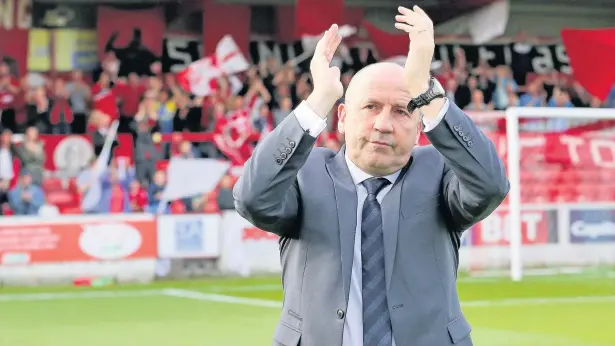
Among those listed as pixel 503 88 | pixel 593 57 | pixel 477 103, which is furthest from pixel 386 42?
pixel 593 57

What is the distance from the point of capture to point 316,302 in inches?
113

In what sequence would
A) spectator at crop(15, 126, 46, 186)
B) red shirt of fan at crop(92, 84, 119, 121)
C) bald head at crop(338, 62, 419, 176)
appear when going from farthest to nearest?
red shirt of fan at crop(92, 84, 119, 121), spectator at crop(15, 126, 46, 186), bald head at crop(338, 62, 419, 176)

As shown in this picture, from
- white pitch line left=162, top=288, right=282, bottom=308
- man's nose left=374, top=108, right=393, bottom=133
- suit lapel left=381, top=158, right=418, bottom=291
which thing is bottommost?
white pitch line left=162, top=288, right=282, bottom=308

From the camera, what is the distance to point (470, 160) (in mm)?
2771

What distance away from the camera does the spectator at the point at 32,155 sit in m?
16.1

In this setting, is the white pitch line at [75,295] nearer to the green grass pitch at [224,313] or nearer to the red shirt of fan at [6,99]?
the green grass pitch at [224,313]

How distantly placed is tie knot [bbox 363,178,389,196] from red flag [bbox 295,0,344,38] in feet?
57.6

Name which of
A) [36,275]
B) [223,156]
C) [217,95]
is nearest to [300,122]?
[36,275]

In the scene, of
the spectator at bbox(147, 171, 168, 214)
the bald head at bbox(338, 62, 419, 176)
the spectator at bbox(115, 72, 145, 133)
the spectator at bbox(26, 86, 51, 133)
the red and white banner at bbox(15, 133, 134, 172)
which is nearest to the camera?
the bald head at bbox(338, 62, 419, 176)

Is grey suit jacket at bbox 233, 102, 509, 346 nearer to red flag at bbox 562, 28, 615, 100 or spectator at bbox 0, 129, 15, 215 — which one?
spectator at bbox 0, 129, 15, 215

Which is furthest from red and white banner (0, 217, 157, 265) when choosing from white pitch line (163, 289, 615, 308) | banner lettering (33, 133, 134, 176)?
white pitch line (163, 289, 615, 308)

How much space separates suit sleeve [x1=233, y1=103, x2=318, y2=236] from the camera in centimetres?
279

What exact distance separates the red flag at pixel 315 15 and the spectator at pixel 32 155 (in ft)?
21.3

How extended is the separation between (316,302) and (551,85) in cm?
1988
